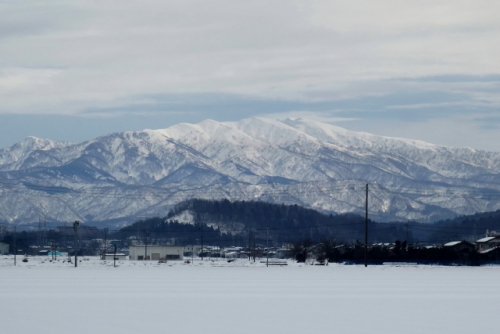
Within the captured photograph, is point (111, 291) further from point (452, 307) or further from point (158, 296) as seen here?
point (452, 307)

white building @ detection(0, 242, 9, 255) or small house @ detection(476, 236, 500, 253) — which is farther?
white building @ detection(0, 242, 9, 255)

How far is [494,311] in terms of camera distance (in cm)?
3086

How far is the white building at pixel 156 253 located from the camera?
146 m

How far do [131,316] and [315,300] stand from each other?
10061mm

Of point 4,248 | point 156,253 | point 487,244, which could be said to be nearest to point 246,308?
point 487,244

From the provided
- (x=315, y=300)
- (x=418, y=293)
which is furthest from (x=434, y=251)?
(x=315, y=300)

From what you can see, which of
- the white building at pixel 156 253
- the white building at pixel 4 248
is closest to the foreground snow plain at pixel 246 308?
the white building at pixel 156 253

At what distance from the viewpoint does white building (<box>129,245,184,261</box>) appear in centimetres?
14625

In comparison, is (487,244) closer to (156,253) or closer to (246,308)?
(156,253)

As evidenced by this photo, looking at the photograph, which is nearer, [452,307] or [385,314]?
[385,314]

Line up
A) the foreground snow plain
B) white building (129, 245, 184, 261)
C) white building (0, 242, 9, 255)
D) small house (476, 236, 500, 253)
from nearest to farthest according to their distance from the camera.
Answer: the foreground snow plain, small house (476, 236, 500, 253), white building (129, 245, 184, 261), white building (0, 242, 9, 255)

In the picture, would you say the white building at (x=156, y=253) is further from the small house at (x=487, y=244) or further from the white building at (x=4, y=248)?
the small house at (x=487, y=244)

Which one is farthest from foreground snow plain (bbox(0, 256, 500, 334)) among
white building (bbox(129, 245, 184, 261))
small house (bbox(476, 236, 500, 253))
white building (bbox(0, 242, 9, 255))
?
white building (bbox(0, 242, 9, 255))

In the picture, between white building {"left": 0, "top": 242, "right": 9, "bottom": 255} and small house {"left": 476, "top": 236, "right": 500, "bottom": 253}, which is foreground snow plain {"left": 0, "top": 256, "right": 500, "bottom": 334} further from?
white building {"left": 0, "top": 242, "right": 9, "bottom": 255}
